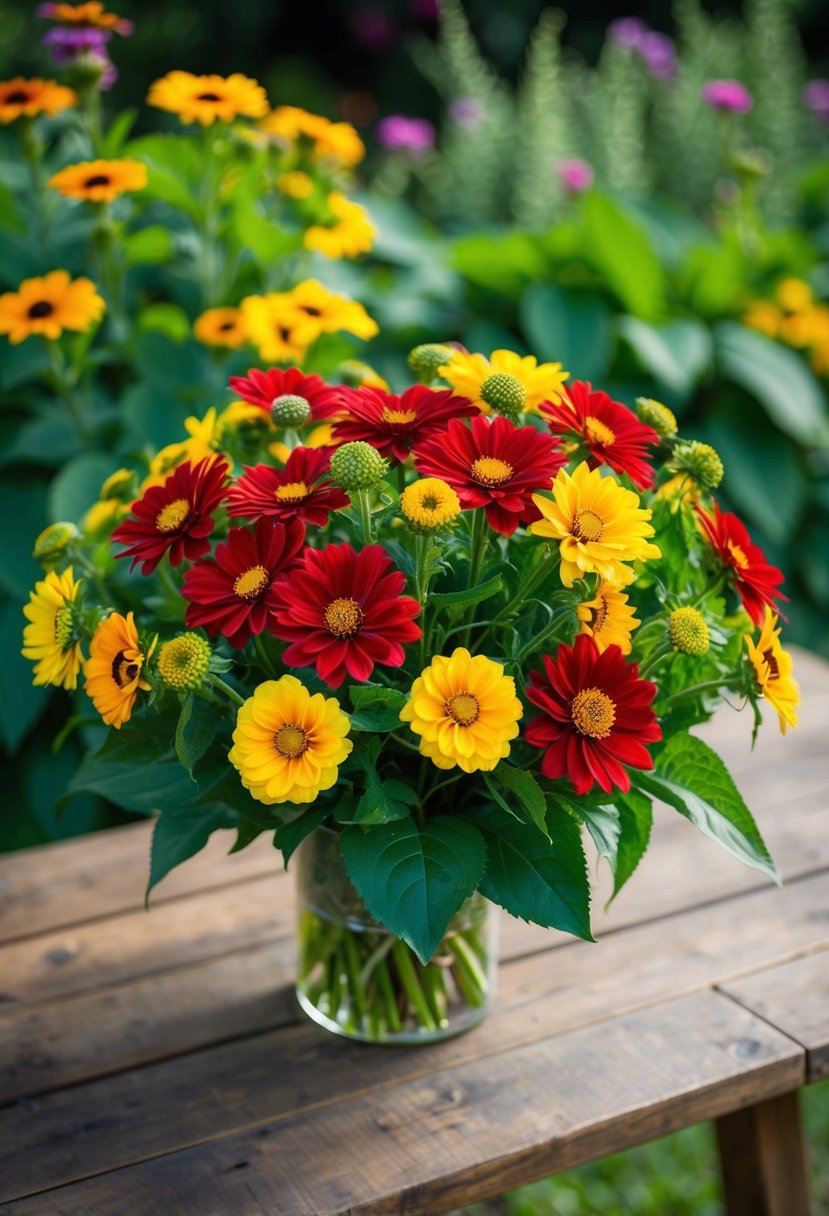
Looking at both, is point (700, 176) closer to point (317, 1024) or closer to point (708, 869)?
point (708, 869)

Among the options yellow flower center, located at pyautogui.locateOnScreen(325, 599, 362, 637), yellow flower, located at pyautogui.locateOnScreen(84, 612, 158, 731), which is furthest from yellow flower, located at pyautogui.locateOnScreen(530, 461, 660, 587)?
yellow flower, located at pyautogui.locateOnScreen(84, 612, 158, 731)

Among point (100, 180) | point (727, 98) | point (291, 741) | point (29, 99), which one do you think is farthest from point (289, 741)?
point (727, 98)

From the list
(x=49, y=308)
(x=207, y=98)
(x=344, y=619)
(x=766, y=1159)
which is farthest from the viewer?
(x=207, y=98)

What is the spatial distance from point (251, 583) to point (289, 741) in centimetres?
9

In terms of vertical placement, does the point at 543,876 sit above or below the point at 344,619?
below

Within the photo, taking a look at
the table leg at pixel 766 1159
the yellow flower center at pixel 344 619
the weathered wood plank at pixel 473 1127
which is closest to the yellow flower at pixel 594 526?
the yellow flower center at pixel 344 619

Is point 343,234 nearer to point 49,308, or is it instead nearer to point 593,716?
point 49,308

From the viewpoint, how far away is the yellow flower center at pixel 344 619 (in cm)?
67

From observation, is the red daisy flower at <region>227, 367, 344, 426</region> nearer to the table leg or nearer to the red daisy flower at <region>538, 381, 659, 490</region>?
the red daisy flower at <region>538, 381, 659, 490</region>

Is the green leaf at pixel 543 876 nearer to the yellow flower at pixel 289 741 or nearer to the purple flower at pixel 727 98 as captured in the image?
the yellow flower at pixel 289 741

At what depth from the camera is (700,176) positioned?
316 centimetres

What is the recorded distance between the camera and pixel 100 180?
53.3 inches

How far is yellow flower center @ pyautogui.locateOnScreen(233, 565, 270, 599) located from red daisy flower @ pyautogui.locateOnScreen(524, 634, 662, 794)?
0.16 metres

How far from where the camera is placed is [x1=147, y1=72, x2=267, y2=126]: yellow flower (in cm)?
137
